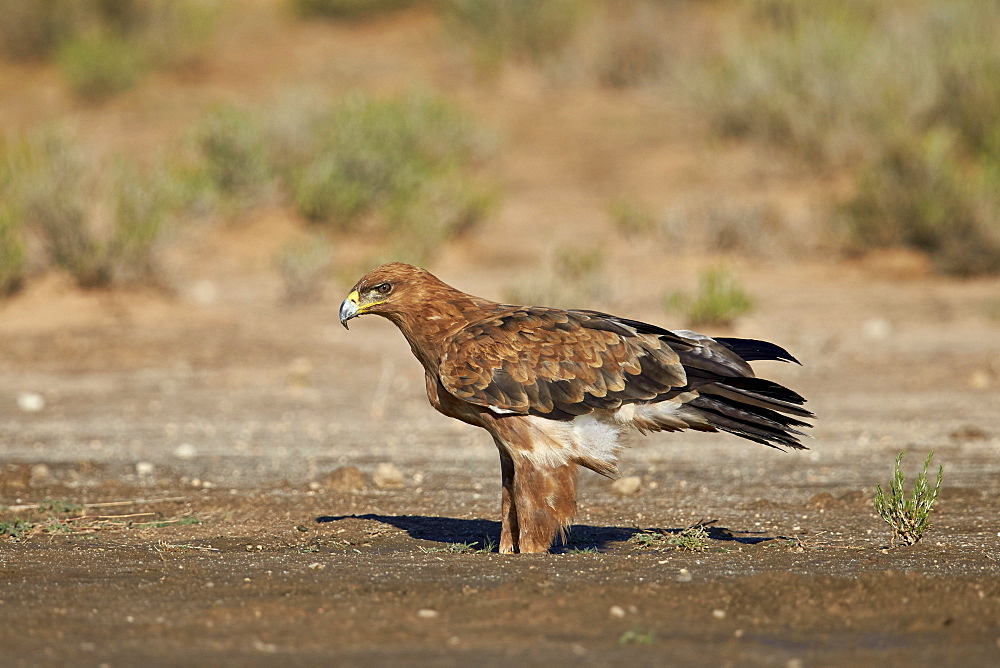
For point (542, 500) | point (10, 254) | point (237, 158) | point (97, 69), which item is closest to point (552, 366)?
point (542, 500)

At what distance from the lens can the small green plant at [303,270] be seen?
16500mm

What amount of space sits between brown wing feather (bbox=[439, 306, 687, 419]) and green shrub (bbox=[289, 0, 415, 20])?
32946 millimetres

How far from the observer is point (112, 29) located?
32000mm

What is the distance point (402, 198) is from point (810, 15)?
1136cm

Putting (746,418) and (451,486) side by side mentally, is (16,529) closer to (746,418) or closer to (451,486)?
(451,486)

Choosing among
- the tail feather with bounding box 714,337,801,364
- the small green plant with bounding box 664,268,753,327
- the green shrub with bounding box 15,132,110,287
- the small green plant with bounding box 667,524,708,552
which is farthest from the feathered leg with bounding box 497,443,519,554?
the green shrub with bounding box 15,132,110,287

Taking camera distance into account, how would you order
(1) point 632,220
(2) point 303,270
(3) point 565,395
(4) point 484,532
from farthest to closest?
(1) point 632,220 < (2) point 303,270 < (4) point 484,532 < (3) point 565,395

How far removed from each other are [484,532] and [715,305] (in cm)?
772

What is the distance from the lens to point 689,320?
1464 cm

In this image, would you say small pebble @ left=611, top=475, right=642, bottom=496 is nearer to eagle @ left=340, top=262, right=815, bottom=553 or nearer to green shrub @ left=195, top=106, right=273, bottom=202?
eagle @ left=340, top=262, right=815, bottom=553

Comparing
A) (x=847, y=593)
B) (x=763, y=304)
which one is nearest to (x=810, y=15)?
(x=763, y=304)

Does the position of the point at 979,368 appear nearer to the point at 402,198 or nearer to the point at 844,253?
the point at 844,253

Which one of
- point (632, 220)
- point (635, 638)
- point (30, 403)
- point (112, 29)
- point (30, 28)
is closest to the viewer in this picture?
point (635, 638)

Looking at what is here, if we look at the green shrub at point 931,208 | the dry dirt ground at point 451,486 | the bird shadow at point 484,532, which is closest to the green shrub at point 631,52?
the dry dirt ground at point 451,486
